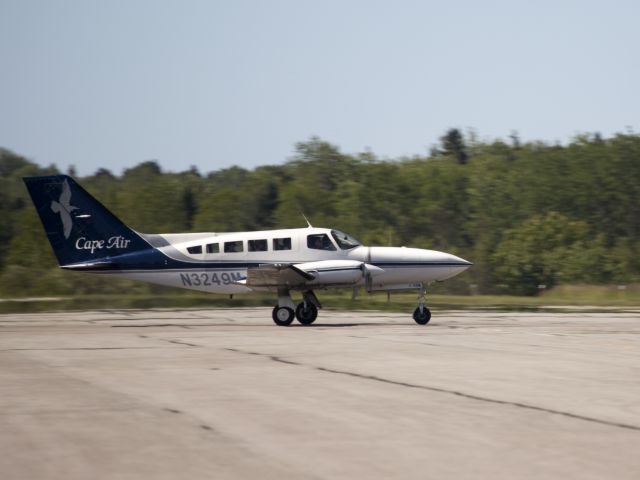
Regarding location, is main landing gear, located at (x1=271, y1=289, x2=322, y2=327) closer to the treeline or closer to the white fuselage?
the white fuselage

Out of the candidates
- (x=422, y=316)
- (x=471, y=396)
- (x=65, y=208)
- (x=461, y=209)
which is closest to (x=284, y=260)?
(x=422, y=316)

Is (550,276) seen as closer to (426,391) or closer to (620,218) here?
(620,218)

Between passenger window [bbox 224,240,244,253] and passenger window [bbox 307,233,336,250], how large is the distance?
1875 mm

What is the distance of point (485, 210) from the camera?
76250 millimetres

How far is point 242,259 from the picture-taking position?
2625cm

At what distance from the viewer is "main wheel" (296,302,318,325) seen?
26.0m

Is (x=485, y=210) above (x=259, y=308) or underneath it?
above

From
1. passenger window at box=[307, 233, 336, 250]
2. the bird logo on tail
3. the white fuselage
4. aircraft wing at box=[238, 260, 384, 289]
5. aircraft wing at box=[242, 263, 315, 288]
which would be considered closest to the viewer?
aircraft wing at box=[242, 263, 315, 288]

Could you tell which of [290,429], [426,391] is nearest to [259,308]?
[426,391]

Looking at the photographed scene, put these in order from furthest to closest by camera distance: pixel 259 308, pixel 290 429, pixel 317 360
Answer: pixel 259 308
pixel 317 360
pixel 290 429

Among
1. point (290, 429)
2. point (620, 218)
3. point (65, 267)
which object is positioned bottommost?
point (290, 429)

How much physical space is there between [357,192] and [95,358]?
59346 mm

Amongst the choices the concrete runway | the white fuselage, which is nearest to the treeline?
the white fuselage

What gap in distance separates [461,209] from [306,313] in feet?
177
